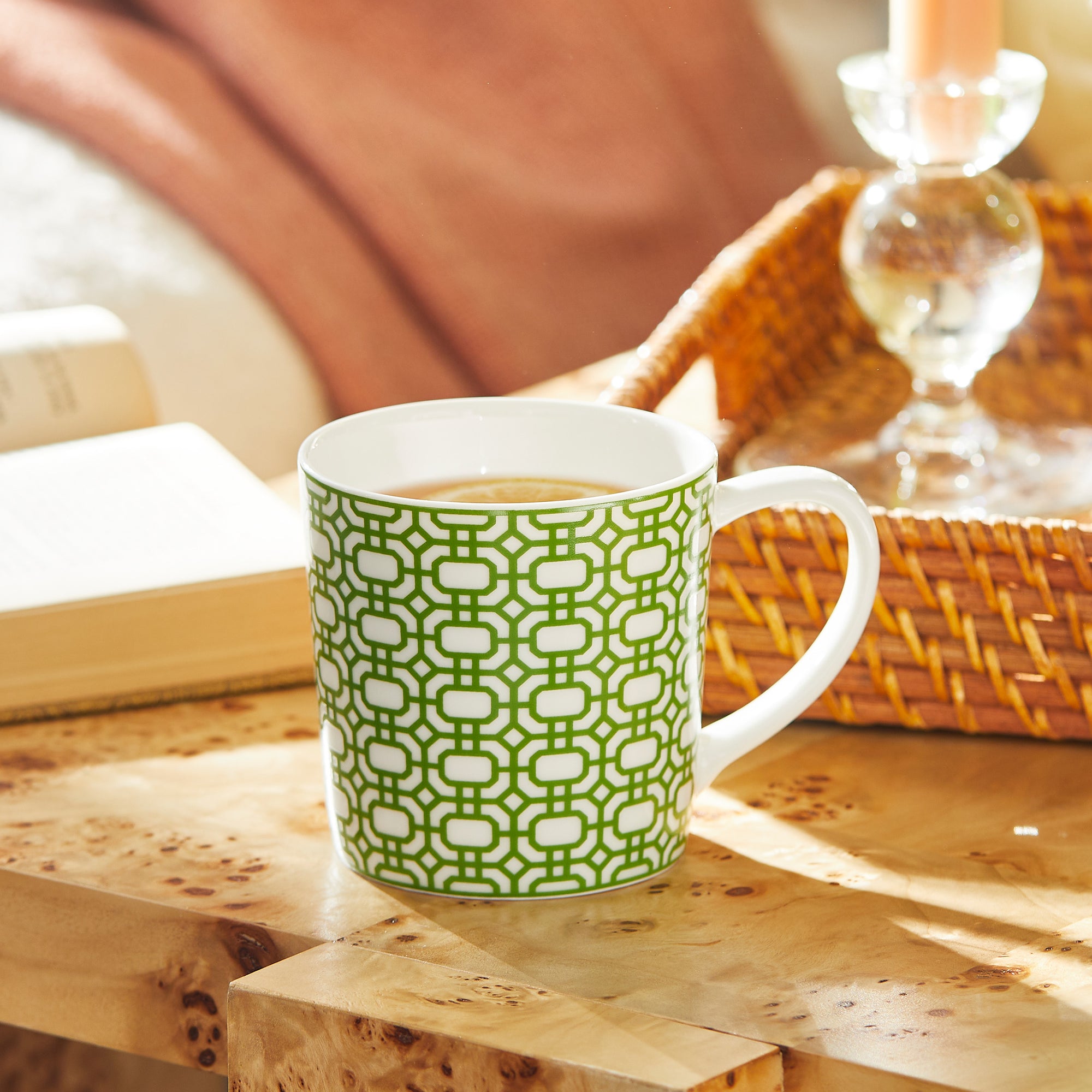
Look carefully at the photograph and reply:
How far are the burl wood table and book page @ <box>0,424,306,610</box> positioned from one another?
46mm

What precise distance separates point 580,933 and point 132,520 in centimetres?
24

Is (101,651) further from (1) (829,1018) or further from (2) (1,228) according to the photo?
(2) (1,228)

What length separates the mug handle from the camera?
361 millimetres

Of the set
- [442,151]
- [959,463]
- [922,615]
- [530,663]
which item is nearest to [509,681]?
[530,663]

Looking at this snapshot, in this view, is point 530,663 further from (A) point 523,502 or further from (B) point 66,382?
(B) point 66,382

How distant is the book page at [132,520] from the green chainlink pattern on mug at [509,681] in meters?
0.13

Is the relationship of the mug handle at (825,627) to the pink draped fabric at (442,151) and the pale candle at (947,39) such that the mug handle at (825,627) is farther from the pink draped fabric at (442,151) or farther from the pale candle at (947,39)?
the pink draped fabric at (442,151)

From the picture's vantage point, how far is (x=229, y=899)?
Result: 367 mm

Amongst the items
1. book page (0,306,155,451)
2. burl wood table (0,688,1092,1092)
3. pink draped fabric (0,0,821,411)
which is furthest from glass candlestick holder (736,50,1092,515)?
pink draped fabric (0,0,821,411)

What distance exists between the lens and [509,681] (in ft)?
1.10

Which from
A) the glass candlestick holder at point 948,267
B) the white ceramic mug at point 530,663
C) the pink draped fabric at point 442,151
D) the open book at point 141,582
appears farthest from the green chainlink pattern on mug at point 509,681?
the pink draped fabric at point 442,151

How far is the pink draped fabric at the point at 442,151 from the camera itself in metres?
1.04

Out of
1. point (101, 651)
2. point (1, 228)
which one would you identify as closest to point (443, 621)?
point (101, 651)

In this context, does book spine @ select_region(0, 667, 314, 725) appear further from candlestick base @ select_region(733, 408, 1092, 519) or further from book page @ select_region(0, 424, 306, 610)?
candlestick base @ select_region(733, 408, 1092, 519)
